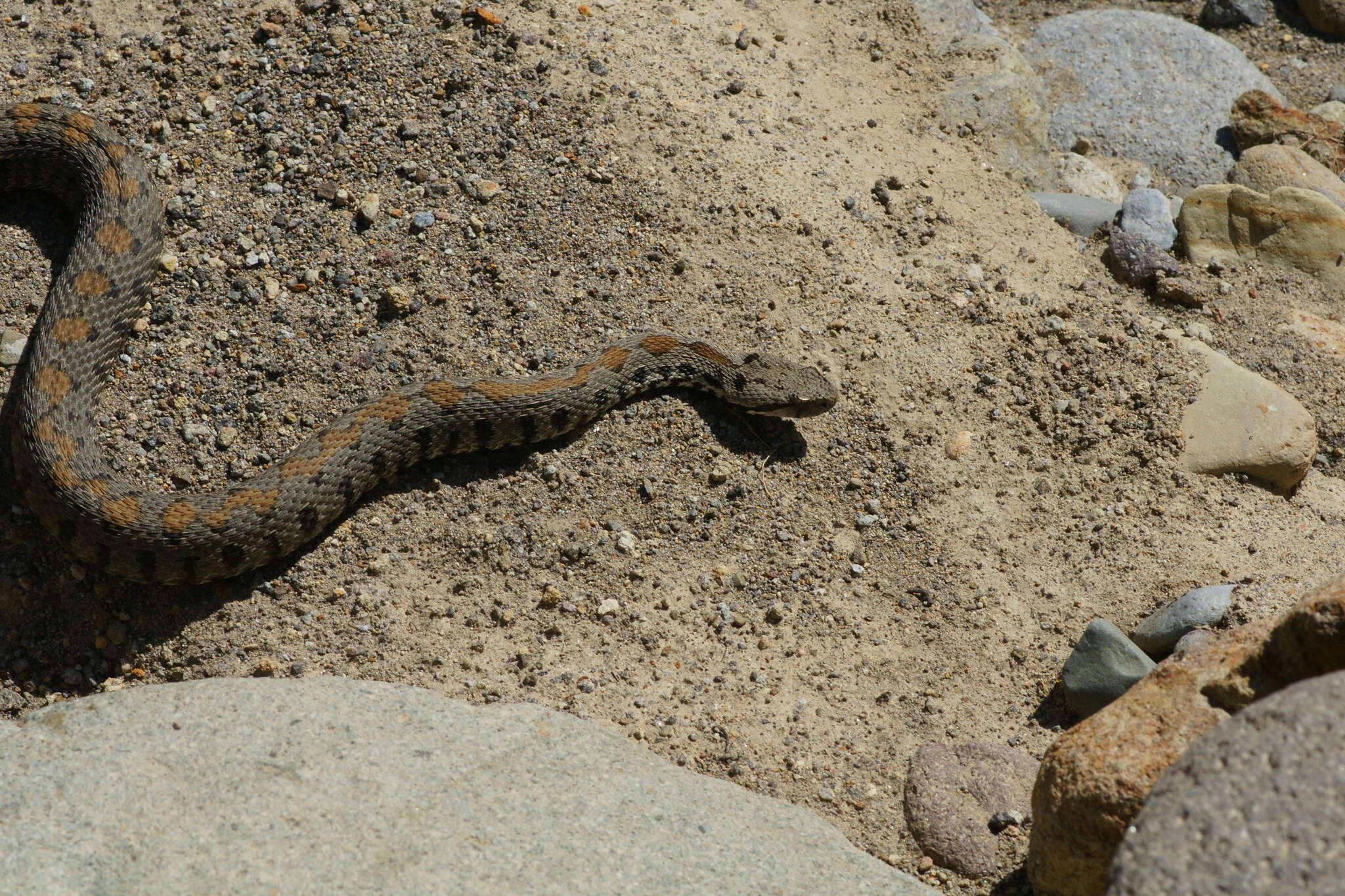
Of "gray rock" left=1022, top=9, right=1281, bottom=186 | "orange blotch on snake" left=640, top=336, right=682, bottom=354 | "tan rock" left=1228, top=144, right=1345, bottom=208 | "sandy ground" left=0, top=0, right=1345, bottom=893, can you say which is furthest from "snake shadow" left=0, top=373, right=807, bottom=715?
"tan rock" left=1228, top=144, right=1345, bottom=208

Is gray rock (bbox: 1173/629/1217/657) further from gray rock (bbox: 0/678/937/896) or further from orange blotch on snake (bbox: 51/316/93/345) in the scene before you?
orange blotch on snake (bbox: 51/316/93/345)

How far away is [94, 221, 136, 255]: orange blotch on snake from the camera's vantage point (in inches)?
270

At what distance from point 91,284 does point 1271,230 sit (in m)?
8.77

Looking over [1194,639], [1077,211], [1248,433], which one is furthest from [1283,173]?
[1194,639]

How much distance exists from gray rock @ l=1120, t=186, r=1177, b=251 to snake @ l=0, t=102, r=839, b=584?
10.5 ft

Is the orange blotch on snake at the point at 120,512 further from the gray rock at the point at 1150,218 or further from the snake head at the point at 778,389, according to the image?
the gray rock at the point at 1150,218

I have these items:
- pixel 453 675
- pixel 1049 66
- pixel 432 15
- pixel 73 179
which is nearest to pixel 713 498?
pixel 453 675

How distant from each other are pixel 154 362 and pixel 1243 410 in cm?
740

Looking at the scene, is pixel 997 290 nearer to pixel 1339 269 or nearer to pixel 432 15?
pixel 1339 269

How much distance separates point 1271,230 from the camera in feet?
28.0

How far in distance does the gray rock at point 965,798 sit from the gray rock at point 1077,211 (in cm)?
459

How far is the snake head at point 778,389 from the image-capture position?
7051 mm

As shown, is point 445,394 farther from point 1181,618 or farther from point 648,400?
point 1181,618

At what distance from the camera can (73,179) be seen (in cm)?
720
